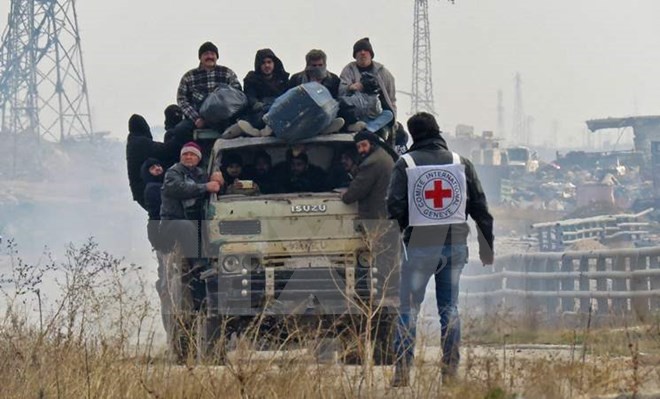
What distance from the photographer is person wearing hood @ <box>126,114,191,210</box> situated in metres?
14.2

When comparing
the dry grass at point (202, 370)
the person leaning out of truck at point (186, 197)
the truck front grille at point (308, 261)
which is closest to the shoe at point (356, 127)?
the person leaning out of truck at point (186, 197)

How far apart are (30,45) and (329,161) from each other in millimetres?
46228

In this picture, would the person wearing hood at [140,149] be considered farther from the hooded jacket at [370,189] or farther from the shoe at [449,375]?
the shoe at [449,375]

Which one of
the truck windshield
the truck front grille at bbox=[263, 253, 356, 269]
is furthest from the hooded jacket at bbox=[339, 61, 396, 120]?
the truck front grille at bbox=[263, 253, 356, 269]

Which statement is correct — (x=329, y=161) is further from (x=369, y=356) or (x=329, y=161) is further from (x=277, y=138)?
(x=369, y=356)

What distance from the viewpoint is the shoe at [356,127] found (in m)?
13.1

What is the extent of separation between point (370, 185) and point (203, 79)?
9.70 feet

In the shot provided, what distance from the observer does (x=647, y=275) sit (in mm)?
16000

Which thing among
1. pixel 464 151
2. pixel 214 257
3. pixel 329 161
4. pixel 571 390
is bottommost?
pixel 571 390

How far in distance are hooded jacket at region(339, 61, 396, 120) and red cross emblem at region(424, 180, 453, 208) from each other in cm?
462

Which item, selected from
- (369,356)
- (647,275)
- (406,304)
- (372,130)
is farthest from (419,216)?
(647,275)

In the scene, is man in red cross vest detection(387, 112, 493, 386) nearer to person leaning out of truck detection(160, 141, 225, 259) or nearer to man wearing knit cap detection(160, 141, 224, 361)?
man wearing knit cap detection(160, 141, 224, 361)

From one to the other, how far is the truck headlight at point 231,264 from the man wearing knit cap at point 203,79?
264 cm

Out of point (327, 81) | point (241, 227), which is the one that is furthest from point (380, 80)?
point (241, 227)
